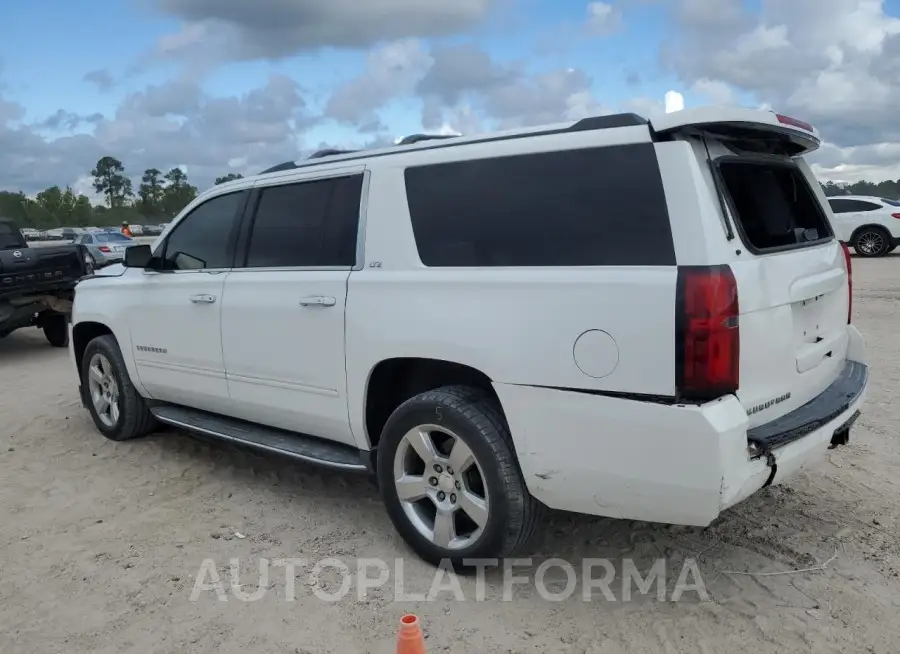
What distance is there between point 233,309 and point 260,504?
3.78 ft

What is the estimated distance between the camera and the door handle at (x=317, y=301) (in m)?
3.85

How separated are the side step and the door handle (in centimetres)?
78

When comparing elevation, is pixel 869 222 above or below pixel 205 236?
below

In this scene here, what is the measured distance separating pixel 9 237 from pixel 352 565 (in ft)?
35.1

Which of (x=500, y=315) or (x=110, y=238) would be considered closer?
(x=500, y=315)

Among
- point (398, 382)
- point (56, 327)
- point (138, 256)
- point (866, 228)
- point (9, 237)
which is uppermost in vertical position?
point (9, 237)

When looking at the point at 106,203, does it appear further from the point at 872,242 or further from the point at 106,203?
the point at 872,242

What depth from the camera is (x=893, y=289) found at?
41.7 ft

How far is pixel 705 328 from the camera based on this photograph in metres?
2.73

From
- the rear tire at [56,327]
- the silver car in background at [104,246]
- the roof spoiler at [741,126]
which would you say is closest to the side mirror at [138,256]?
the roof spoiler at [741,126]

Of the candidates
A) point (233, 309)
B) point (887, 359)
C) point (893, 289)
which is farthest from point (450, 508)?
point (893, 289)

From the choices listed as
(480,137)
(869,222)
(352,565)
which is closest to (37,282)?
(352,565)

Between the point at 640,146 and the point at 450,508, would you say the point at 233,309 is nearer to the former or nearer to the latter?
the point at 450,508

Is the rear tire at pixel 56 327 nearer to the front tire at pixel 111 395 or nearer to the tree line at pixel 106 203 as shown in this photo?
the front tire at pixel 111 395
